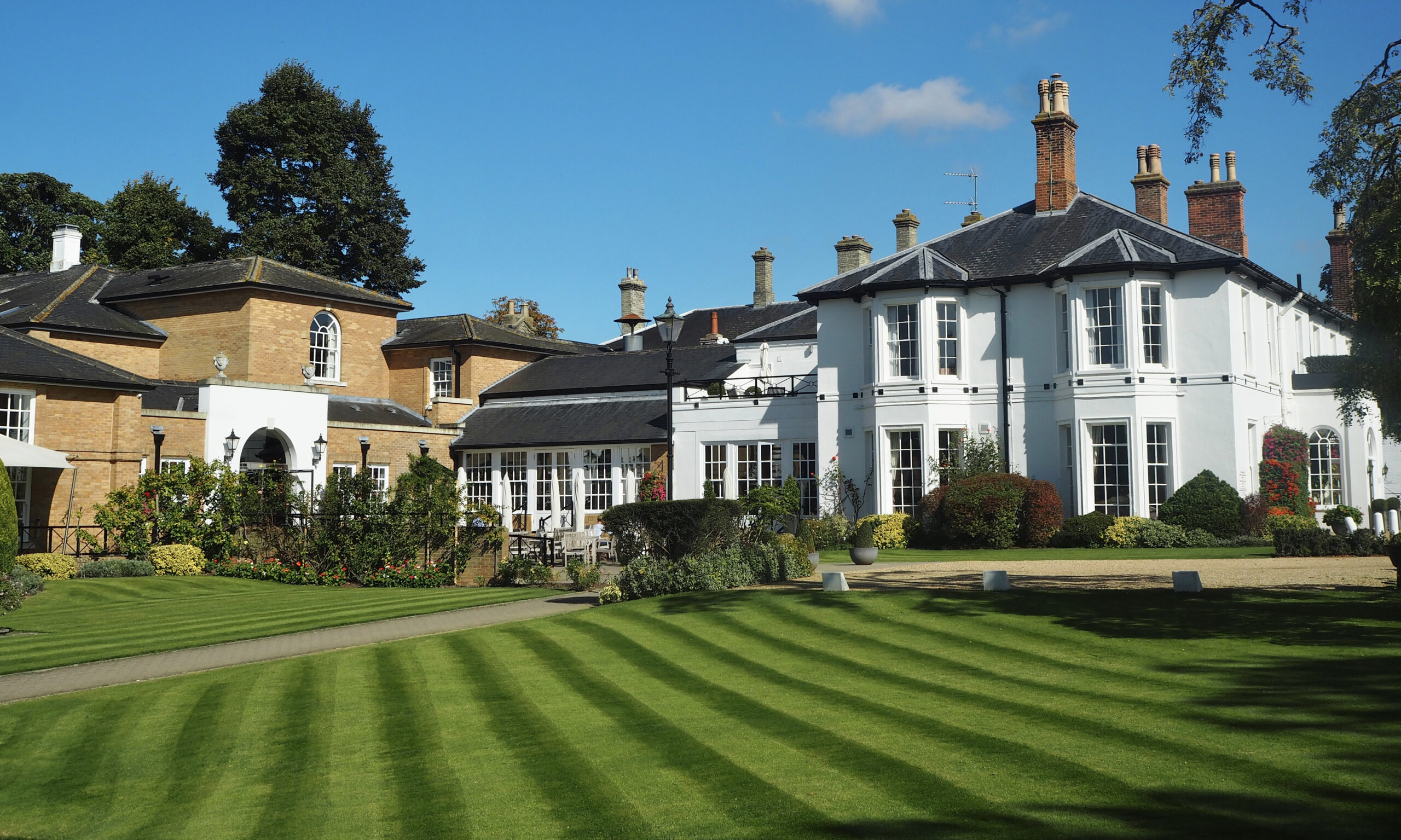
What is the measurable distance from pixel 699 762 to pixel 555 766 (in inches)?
42.6

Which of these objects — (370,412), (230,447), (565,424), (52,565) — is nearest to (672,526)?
(52,565)

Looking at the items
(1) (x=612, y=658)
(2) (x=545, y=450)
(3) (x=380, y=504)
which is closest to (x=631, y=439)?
(2) (x=545, y=450)

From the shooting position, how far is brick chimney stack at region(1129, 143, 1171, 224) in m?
32.4

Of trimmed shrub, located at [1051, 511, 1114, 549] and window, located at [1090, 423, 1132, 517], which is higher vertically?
window, located at [1090, 423, 1132, 517]

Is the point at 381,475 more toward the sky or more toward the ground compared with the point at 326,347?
more toward the ground

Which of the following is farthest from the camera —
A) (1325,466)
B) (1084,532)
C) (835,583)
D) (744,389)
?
(744,389)

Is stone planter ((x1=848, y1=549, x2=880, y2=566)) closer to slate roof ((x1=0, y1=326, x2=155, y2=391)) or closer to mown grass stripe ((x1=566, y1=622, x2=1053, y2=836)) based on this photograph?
mown grass stripe ((x1=566, y1=622, x2=1053, y2=836))

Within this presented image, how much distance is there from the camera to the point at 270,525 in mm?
27344

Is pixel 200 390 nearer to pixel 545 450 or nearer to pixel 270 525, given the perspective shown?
pixel 270 525

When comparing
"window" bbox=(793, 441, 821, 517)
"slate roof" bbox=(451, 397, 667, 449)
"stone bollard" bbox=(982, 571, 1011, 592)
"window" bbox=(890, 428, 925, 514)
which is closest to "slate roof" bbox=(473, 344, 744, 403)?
"slate roof" bbox=(451, 397, 667, 449)

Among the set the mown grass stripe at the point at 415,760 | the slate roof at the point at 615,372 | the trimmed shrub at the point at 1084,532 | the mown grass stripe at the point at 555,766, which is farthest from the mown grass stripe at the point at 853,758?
the slate roof at the point at 615,372

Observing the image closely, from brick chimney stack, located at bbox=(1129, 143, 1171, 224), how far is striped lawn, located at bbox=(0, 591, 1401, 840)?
21.2m

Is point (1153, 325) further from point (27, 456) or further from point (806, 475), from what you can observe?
point (27, 456)

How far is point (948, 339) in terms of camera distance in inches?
1163
